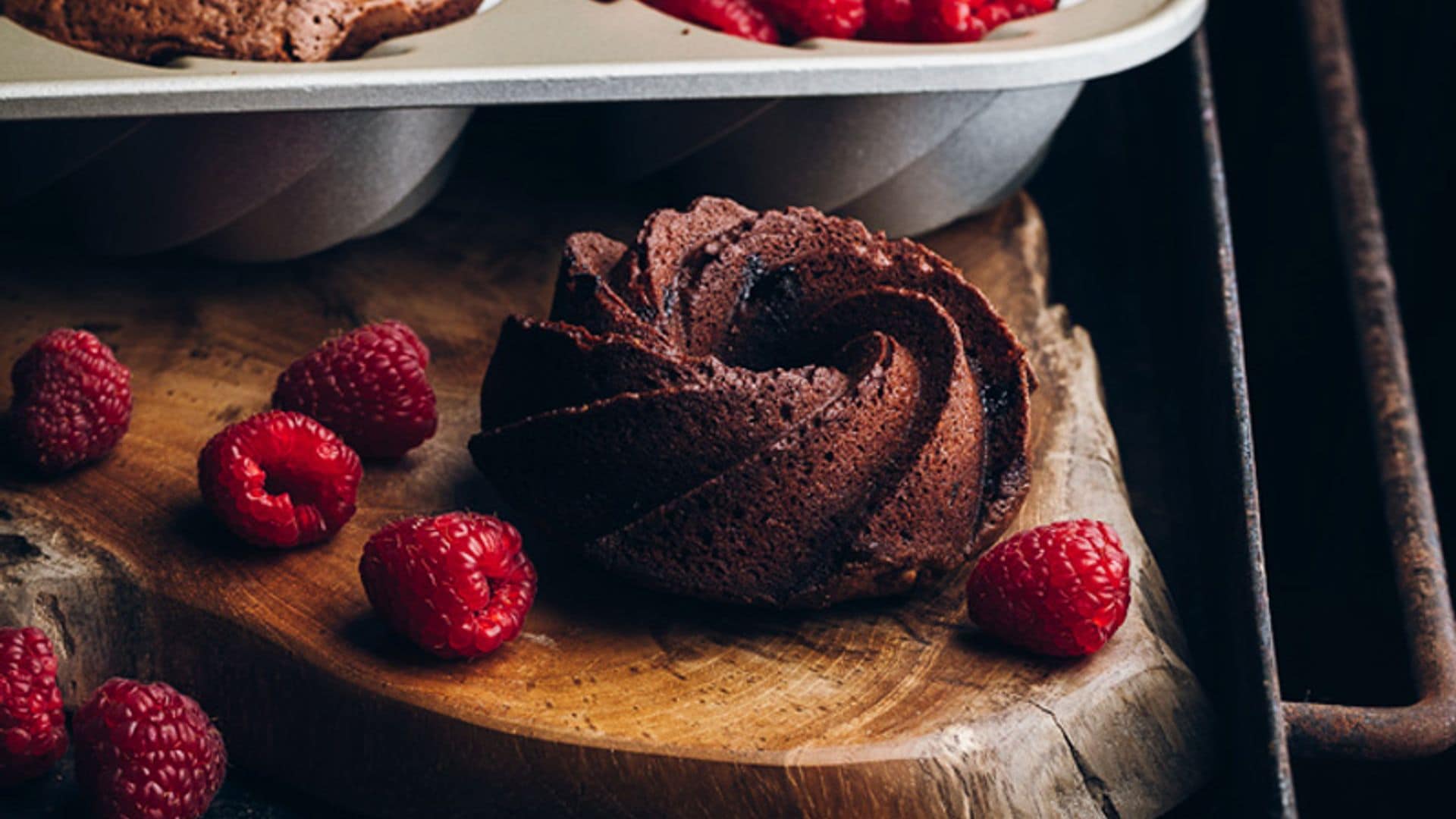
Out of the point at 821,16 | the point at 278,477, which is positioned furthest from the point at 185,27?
the point at 821,16

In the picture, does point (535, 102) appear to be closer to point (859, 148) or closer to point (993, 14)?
point (859, 148)

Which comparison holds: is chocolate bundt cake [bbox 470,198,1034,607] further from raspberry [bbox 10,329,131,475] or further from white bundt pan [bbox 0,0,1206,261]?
raspberry [bbox 10,329,131,475]

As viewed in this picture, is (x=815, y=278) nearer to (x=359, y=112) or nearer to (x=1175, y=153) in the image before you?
(x=359, y=112)

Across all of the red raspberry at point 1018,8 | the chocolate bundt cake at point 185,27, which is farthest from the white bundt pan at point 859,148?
the chocolate bundt cake at point 185,27

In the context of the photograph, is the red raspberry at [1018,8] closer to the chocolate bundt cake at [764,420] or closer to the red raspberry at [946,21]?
the red raspberry at [946,21]

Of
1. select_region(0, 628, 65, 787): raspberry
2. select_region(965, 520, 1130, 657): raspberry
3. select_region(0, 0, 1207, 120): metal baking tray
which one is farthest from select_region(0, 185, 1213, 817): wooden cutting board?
select_region(0, 0, 1207, 120): metal baking tray
